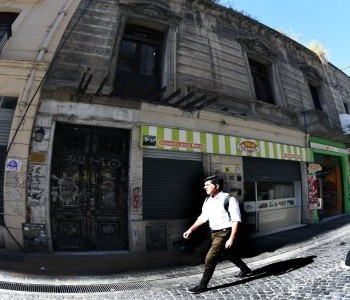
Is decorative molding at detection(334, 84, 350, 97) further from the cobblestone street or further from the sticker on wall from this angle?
the sticker on wall

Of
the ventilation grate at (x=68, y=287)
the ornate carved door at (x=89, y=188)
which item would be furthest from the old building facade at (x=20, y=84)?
the ventilation grate at (x=68, y=287)

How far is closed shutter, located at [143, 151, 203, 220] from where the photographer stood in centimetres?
815

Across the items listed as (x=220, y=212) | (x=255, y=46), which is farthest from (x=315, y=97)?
(x=220, y=212)

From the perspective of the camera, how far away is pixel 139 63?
947 cm

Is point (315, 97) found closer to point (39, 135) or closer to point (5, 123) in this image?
point (39, 135)

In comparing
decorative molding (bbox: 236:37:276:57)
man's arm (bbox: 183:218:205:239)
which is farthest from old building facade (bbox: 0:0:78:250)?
decorative molding (bbox: 236:37:276:57)

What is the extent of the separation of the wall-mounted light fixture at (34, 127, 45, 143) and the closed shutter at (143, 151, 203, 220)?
2542mm

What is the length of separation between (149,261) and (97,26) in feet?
21.0

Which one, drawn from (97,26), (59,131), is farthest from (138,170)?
(97,26)

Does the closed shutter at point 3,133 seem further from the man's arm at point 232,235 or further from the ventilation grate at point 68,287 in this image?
the man's arm at point 232,235

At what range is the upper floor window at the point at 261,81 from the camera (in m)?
12.0

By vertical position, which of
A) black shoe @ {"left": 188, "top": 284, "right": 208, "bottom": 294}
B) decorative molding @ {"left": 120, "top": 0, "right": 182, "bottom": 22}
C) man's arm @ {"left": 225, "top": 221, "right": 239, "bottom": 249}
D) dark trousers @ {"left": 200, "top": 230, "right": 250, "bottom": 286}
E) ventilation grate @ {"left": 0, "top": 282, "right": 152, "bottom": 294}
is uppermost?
decorative molding @ {"left": 120, "top": 0, "right": 182, "bottom": 22}

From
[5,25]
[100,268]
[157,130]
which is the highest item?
[5,25]

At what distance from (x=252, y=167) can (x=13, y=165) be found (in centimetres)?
709
